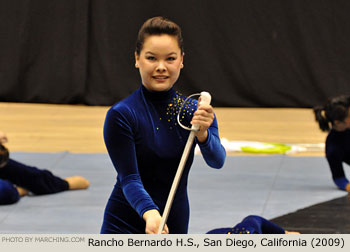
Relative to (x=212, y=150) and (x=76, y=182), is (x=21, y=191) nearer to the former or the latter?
(x=76, y=182)

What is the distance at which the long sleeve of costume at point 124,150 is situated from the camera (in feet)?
7.64

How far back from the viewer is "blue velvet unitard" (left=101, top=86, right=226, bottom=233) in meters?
2.35

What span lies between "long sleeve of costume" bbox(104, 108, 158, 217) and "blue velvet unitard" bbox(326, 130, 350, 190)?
2767 millimetres

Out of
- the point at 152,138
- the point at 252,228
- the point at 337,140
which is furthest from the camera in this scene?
the point at 337,140

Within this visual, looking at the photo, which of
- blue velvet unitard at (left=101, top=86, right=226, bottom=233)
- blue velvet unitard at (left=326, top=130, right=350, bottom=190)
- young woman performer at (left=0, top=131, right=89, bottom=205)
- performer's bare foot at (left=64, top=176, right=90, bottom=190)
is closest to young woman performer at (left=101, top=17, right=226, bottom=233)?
blue velvet unitard at (left=101, top=86, right=226, bottom=233)

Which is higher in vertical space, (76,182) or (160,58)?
(160,58)

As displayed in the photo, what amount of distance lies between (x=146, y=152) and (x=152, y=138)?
0.16ft

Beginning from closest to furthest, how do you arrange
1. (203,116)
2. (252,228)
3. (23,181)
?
1. (203,116)
2. (252,228)
3. (23,181)

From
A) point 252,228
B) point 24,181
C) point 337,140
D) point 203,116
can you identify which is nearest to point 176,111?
point 203,116

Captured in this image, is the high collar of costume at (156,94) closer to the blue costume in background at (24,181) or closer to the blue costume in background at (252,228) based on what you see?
the blue costume in background at (252,228)

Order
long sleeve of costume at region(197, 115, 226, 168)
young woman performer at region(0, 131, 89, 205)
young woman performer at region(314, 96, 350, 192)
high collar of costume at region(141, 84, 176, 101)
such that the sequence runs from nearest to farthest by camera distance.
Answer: long sleeve of costume at region(197, 115, 226, 168)
high collar of costume at region(141, 84, 176, 101)
young woman performer at region(0, 131, 89, 205)
young woman performer at region(314, 96, 350, 192)

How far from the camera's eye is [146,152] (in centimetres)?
242

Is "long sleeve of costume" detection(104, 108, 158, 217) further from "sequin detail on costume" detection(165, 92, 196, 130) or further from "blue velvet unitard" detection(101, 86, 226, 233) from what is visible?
"sequin detail on costume" detection(165, 92, 196, 130)

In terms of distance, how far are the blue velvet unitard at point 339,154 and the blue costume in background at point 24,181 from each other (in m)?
1.75
